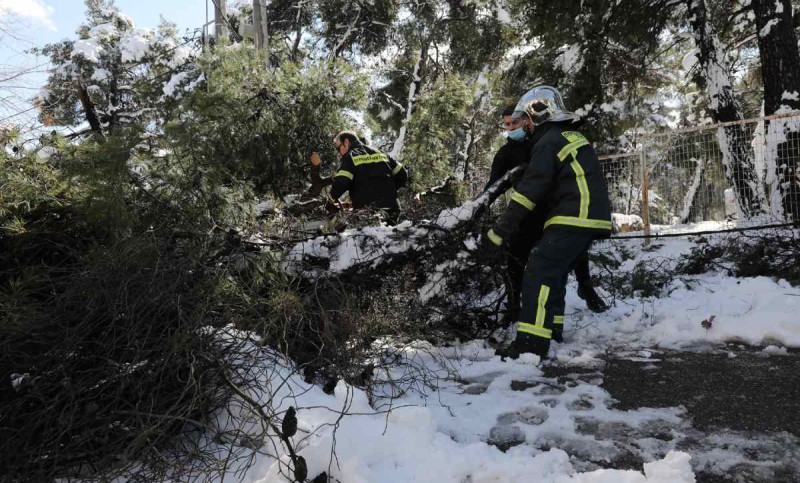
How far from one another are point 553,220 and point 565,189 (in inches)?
7.9

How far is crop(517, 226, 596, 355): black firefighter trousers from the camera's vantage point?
3158mm

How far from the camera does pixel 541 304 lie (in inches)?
125

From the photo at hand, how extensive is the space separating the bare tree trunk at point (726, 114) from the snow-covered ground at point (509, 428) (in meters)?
4.72

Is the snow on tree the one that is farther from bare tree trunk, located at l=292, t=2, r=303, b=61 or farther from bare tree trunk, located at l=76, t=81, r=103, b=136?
bare tree trunk, located at l=76, t=81, r=103, b=136

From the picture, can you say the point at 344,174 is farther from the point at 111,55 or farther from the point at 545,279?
the point at 111,55

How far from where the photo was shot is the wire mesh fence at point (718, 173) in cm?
677

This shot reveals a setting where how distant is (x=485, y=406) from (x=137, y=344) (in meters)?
1.47

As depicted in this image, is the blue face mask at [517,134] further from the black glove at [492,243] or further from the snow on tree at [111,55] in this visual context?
the snow on tree at [111,55]

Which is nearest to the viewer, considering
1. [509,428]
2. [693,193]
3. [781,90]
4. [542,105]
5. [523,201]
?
[509,428]

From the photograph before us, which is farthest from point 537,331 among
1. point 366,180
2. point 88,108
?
point 88,108

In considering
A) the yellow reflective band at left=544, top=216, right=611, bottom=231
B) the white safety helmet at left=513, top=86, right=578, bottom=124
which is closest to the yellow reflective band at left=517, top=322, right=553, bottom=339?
the yellow reflective band at left=544, top=216, right=611, bottom=231

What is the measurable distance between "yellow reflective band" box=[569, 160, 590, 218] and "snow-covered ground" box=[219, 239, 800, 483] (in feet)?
2.77

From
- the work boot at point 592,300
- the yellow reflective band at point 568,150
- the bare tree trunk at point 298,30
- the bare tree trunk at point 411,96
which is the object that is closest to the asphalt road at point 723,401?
the work boot at point 592,300

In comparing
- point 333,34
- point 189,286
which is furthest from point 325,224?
point 333,34
